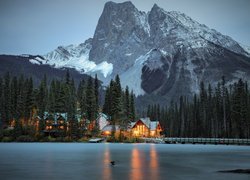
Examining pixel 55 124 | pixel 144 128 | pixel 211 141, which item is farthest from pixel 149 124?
pixel 55 124

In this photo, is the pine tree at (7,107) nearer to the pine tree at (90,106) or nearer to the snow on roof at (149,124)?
the pine tree at (90,106)

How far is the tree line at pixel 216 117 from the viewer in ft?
411

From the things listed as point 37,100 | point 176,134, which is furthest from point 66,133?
point 176,134

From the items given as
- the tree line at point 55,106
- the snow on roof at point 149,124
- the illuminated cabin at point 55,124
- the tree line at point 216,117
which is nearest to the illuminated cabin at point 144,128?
the snow on roof at point 149,124

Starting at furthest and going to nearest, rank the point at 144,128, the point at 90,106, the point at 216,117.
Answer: the point at 144,128
the point at 216,117
the point at 90,106

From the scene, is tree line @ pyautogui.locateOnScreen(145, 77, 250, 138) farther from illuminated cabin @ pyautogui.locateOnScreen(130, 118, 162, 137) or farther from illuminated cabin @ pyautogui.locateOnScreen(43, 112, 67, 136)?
illuminated cabin @ pyautogui.locateOnScreen(43, 112, 67, 136)

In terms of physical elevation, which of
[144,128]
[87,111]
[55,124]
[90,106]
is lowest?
[55,124]

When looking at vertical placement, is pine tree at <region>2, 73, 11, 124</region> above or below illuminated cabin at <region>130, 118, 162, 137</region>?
above

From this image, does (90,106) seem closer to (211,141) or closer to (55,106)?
(55,106)

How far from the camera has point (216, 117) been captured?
139875 millimetres

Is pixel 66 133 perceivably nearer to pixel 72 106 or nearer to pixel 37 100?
pixel 72 106

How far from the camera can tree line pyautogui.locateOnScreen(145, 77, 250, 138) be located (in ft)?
411

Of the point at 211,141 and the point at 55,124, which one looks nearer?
the point at 211,141

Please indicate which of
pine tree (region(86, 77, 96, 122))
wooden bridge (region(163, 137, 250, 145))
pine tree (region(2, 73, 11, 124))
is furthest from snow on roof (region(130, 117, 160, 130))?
pine tree (region(2, 73, 11, 124))
